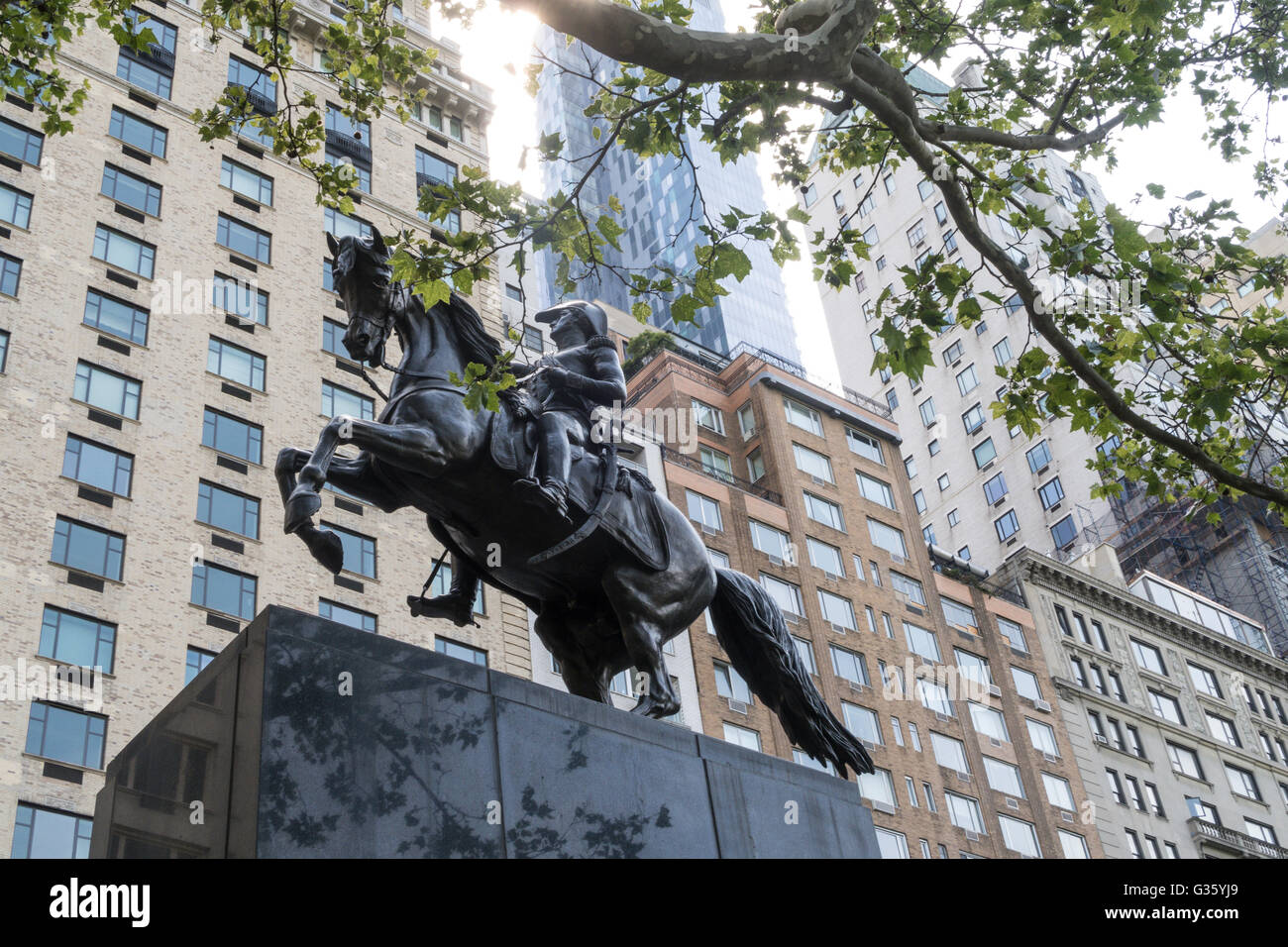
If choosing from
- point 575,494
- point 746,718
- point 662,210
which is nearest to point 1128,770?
point 746,718

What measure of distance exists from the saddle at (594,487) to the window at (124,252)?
122 feet

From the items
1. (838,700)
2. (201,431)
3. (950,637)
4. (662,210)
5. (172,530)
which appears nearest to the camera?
(172,530)

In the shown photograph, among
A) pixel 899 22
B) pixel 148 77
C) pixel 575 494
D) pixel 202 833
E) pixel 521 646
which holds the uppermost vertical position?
pixel 148 77

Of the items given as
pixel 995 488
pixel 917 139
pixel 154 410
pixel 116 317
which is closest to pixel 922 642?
pixel 995 488

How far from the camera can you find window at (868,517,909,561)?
67438 millimetres

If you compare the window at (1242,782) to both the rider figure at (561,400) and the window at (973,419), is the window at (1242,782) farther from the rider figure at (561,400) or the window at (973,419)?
the rider figure at (561,400)

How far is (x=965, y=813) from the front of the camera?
5938 centimetres

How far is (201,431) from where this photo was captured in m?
42.7

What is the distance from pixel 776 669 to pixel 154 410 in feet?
111

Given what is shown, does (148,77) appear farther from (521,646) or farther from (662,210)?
(662,210)

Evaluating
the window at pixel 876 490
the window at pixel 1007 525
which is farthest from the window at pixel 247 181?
the window at pixel 1007 525

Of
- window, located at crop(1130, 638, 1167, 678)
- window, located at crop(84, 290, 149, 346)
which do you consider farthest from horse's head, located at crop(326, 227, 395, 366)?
window, located at crop(1130, 638, 1167, 678)
